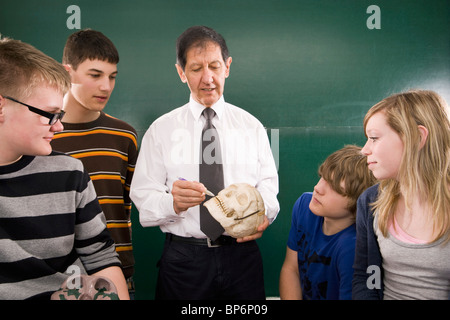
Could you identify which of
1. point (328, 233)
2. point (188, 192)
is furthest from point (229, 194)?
point (328, 233)

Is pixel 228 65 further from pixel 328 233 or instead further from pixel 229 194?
pixel 328 233

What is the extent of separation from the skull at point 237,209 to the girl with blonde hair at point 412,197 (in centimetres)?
43

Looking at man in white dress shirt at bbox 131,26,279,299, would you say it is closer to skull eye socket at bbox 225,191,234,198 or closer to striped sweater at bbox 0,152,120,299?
skull eye socket at bbox 225,191,234,198

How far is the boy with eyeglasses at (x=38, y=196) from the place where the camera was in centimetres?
109

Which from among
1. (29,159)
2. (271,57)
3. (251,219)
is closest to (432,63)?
(271,57)

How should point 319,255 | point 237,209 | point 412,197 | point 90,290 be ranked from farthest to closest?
point 319,255 < point 237,209 < point 412,197 < point 90,290

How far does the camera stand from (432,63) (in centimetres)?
160

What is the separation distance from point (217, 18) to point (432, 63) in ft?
3.18

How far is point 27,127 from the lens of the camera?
3.60 ft

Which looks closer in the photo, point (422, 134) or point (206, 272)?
point (422, 134)

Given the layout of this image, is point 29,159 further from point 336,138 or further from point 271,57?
point 336,138

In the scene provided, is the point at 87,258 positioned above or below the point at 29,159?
below

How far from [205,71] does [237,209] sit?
590 millimetres

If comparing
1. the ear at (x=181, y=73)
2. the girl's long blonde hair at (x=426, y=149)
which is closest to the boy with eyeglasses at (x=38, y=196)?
the ear at (x=181, y=73)
